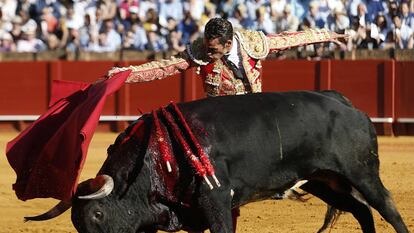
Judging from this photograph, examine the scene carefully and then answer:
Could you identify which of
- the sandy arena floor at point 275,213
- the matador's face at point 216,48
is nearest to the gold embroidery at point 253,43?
the matador's face at point 216,48

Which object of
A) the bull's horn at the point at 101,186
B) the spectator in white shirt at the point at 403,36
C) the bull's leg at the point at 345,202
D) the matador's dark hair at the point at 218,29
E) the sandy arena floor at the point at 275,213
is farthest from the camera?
the spectator in white shirt at the point at 403,36

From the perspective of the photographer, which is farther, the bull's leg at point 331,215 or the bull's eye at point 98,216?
the bull's leg at point 331,215

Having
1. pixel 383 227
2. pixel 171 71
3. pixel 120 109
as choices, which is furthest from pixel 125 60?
pixel 171 71

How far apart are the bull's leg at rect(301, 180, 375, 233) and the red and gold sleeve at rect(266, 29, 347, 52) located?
0.75 meters

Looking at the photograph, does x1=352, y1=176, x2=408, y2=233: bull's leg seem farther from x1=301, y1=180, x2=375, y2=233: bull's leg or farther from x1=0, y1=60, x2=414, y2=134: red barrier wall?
x1=0, y1=60, x2=414, y2=134: red barrier wall

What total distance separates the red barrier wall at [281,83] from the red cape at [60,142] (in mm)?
8331

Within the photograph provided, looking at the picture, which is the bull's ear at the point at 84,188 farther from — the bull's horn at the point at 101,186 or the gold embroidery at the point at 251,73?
the gold embroidery at the point at 251,73

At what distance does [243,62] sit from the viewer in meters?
5.61

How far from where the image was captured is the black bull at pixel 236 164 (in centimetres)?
486

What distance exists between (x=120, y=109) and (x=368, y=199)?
29.1 feet

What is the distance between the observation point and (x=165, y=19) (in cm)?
1303

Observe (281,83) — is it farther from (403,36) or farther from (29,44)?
(29,44)

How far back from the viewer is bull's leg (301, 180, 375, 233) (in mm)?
5656

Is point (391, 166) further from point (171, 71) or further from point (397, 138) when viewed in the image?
point (171, 71)
